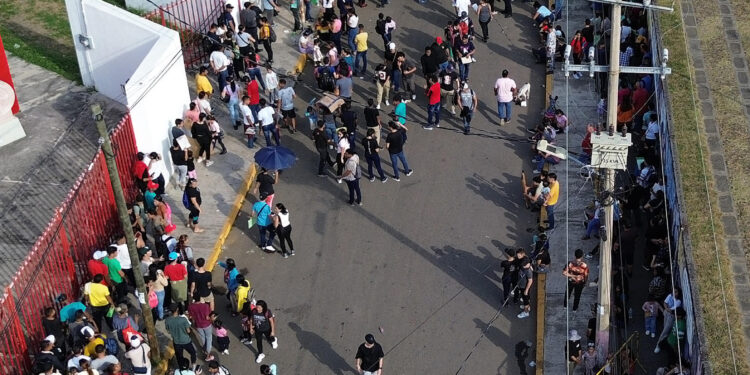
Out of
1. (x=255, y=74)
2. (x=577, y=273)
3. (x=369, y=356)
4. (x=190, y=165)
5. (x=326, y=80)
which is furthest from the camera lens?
(x=326, y=80)

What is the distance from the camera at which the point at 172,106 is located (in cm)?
2294

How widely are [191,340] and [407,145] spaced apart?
738 cm

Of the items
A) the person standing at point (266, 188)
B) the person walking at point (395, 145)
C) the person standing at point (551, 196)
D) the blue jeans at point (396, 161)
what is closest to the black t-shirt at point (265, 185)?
the person standing at point (266, 188)

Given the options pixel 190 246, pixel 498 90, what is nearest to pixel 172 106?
pixel 190 246

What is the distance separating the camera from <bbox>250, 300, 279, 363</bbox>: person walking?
18188 mm

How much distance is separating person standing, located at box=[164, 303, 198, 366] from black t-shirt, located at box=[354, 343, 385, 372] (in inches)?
110

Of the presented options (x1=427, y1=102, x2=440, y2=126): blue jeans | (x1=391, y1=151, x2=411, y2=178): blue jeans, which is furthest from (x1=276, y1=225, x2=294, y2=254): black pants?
(x1=427, y1=102, x2=440, y2=126): blue jeans

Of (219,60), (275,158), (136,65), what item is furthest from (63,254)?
(219,60)

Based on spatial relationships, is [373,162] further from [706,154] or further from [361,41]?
[706,154]

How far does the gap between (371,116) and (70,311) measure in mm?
7789

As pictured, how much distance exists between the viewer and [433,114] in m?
24.5

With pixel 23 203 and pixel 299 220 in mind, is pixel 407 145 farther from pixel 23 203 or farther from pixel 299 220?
pixel 23 203

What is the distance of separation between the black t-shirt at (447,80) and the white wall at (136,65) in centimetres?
555

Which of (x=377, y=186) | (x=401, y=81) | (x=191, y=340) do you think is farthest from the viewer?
(x=401, y=81)
